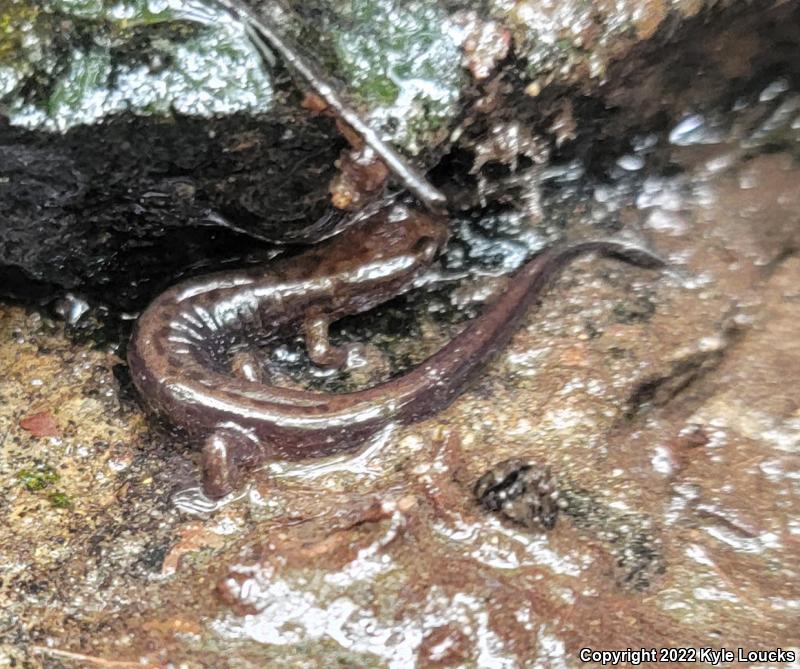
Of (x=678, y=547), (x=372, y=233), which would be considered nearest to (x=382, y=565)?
(x=678, y=547)

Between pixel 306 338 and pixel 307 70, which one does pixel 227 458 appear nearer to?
pixel 306 338

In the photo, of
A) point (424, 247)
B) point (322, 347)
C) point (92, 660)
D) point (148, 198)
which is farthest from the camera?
point (424, 247)

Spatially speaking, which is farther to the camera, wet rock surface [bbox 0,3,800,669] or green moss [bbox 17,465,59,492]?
green moss [bbox 17,465,59,492]

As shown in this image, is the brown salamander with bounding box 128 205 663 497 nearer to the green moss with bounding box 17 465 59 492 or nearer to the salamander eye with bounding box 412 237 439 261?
the salamander eye with bounding box 412 237 439 261

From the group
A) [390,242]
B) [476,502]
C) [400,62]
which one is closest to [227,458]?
[476,502]

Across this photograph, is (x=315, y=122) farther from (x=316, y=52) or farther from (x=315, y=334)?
(x=315, y=334)

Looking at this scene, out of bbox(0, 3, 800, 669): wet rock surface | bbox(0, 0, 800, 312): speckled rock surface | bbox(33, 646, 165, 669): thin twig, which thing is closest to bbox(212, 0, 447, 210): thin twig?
bbox(0, 0, 800, 312): speckled rock surface

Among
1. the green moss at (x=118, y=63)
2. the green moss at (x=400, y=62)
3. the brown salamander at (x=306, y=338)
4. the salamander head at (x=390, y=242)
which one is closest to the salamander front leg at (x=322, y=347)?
the brown salamander at (x=306, y=338)
